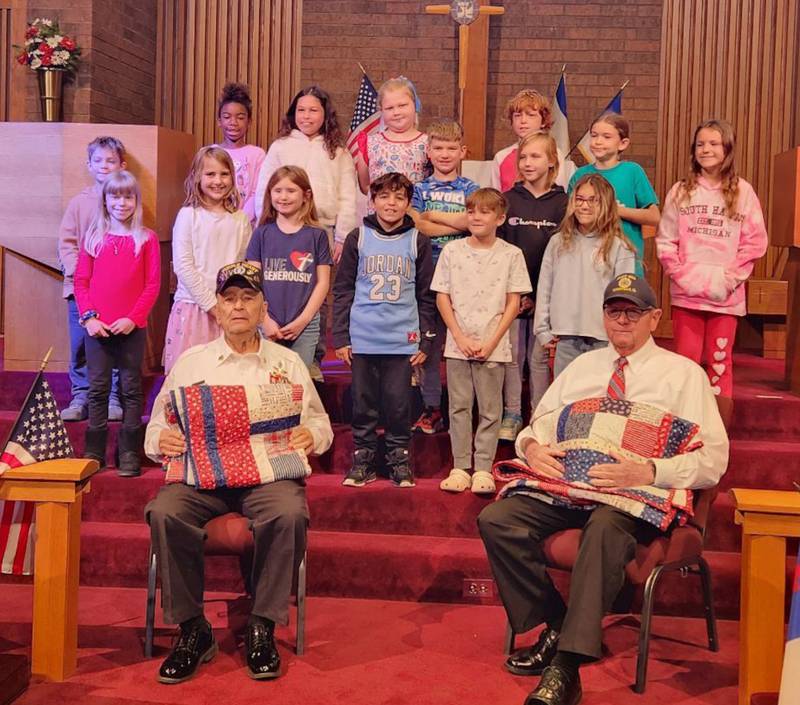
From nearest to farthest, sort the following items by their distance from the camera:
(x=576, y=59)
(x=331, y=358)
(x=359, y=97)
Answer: (x=331, y=358)
(x=359, y=97)
(x=576, y=59)

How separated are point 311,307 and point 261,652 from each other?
1.68 meters

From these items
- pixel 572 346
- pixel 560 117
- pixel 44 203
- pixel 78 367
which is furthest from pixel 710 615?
pixel 560 117

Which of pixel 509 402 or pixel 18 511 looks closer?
pixel 18 511

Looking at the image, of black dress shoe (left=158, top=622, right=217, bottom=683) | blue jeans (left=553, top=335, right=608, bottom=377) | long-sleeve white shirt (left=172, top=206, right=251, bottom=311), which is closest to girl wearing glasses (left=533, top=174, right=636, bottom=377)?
Result: blue jeans (left=553, top=335, right=608, bottom=377)

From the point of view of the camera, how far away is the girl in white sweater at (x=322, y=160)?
538 centimetres

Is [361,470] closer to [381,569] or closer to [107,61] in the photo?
[381,569]

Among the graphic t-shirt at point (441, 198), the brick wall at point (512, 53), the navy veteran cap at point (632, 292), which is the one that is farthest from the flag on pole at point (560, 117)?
the navy veteran cap at point (632, 292)

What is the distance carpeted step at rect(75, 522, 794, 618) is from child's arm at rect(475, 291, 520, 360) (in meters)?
0.79

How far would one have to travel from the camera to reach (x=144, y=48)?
837 cm

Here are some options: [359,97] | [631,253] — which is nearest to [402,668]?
[631,253]

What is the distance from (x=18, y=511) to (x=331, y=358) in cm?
312

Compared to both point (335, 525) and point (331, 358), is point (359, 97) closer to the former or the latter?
point (331, 358)

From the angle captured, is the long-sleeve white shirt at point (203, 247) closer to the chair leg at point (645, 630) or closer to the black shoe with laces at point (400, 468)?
the black shoe with laces at point (400, 468)

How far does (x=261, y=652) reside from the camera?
3621mm
